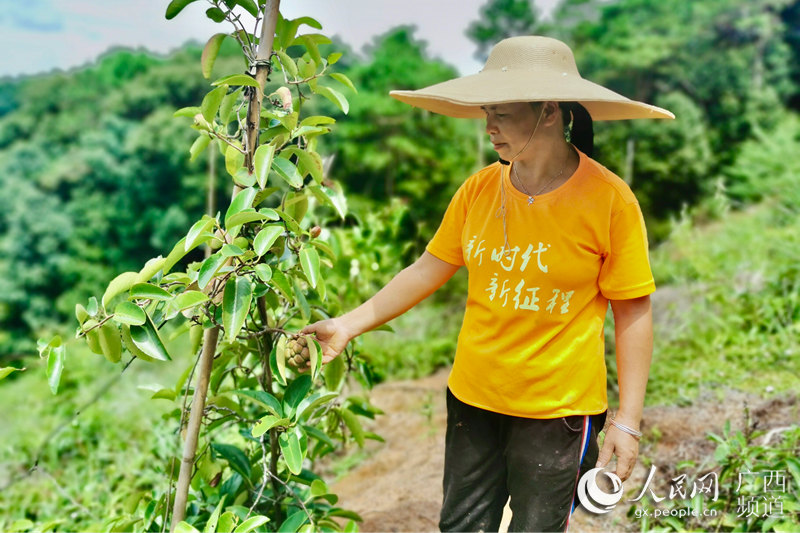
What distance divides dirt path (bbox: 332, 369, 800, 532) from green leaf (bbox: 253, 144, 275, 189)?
1.23 m

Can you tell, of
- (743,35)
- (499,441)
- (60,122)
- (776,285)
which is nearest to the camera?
(499,441)

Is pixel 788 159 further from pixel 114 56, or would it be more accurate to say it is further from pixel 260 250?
pixel 114 56

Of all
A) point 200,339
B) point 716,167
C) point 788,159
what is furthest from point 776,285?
point 716,167

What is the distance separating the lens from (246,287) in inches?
A: 48.6

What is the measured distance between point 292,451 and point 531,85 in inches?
32.5

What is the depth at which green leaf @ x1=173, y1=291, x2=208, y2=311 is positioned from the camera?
1.18m

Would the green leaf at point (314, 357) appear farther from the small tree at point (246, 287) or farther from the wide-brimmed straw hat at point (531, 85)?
the wide-brimmed straw hat at point (531, 85)

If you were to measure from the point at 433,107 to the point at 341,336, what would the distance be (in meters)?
0.55

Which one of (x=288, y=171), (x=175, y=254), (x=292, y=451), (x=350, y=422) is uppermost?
(x=288, y=171)

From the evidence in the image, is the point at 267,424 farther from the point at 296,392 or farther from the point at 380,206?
the point at 380,206

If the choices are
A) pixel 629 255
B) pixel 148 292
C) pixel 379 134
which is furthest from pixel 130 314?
pixel 379 134

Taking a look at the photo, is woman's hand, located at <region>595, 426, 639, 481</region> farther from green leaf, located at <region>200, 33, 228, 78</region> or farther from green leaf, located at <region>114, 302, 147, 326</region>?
green leaf, located at <region>200, 33, 228, 78</region>

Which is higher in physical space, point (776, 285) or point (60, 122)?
point (60, 122)

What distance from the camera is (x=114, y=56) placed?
58.0 feet
